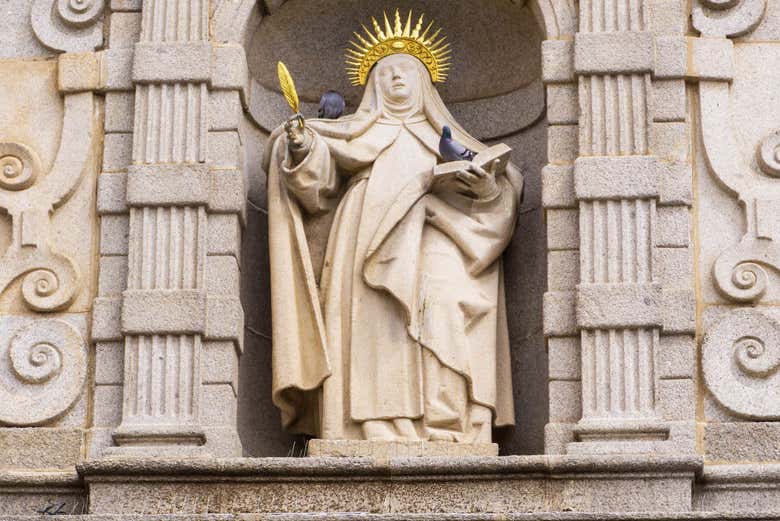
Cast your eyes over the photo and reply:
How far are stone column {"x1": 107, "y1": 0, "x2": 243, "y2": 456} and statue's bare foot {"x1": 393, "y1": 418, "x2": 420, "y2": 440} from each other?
835 millimetres

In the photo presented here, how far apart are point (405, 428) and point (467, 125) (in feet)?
7.52

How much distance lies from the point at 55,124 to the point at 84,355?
1374 millimetres

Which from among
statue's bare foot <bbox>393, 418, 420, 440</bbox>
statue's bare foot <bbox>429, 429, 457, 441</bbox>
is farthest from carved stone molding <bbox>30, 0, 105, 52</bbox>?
statue's bare foot <bbox>429, 429, 457, 441</bbox>

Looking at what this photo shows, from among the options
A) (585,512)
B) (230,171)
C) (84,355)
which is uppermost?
(230,171)

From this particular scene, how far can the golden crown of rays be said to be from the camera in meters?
14.0

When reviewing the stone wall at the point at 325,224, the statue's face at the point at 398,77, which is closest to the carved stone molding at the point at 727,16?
the stone wall at the point at 325,224

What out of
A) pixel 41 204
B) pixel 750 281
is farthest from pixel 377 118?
pixel 750 281

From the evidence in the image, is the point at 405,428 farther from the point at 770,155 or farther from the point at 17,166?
the point at 17,166

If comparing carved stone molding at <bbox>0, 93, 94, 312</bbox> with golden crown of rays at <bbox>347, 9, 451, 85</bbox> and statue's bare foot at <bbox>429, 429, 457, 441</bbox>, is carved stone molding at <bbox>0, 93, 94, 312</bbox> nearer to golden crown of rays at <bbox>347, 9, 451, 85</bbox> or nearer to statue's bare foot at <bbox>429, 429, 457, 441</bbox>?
golden crown of rays at <bbox>347, 9, 451, 85</bbox>

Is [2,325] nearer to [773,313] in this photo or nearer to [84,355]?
[84,355]

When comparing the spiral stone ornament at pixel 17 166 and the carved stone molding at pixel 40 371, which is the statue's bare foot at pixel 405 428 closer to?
the carved stone molding at pixel 40 371

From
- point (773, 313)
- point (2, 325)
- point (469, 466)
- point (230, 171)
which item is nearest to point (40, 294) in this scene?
point (2, 325)

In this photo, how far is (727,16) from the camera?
13.6 metres

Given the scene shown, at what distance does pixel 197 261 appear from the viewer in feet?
43.1
